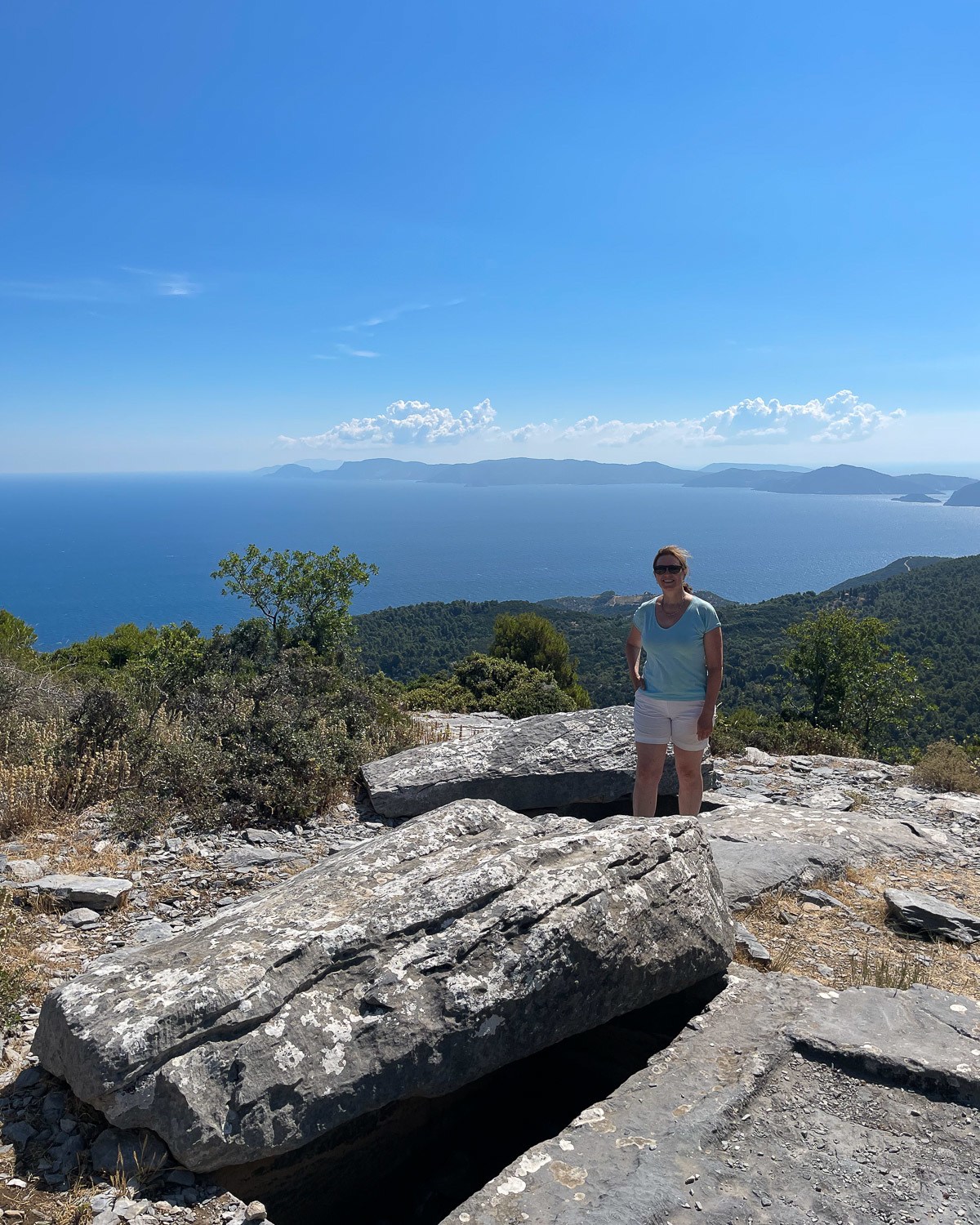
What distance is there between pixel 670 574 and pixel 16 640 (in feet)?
80.2

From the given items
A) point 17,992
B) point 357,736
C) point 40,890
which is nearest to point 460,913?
point 17,992

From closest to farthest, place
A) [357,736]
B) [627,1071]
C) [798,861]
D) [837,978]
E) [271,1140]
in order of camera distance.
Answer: [271,1140], [627,1071], [837,978], [798,861], [357,736]

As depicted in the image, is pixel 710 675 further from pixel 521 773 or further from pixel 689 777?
pixel 521 773

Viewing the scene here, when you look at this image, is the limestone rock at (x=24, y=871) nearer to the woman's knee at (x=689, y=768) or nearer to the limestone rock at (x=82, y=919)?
the limestone rock at (x=82, y=919)

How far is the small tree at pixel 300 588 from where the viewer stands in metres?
26.5

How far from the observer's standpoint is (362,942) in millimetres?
3916

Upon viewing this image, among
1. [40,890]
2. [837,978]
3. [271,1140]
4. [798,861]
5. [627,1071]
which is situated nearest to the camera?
[271,1140]

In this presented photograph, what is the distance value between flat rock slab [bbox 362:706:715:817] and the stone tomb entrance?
11.9 feet

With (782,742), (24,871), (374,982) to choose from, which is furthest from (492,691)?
(374,982)

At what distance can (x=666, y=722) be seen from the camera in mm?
6676

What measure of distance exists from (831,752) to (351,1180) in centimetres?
1100

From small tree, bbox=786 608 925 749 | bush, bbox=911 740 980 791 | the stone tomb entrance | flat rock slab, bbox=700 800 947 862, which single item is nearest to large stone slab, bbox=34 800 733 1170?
the stone tomb entrance

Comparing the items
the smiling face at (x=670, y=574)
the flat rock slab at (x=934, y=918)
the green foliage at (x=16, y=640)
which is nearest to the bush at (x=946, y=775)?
the flat rock slab at (x=934, y=918)

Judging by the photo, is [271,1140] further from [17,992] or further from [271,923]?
[17,992]
